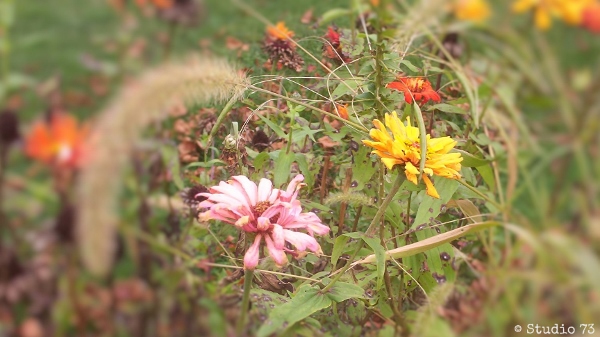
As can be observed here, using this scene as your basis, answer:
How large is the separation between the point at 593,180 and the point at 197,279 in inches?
39.1

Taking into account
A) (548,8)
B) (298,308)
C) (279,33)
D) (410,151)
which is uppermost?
(548,8)

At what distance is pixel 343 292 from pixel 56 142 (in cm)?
78

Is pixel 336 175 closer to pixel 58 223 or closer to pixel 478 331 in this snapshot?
pixel 478 331

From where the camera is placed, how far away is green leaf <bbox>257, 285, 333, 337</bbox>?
0.44 meters

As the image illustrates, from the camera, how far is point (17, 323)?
108 cm

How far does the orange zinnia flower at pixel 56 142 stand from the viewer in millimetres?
1059

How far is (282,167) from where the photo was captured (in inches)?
18.1

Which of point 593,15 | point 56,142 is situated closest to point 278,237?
point 56,142

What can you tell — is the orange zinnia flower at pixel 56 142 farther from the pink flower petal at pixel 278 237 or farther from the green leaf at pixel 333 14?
the pink flower petal at pixel 278 237

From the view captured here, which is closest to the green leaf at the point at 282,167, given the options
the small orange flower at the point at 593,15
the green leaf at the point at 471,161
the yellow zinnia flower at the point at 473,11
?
the green leaf at the point at 471,161

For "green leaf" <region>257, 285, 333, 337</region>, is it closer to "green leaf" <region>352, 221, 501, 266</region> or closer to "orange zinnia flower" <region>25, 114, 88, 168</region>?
"green leaf" <region>352, 221, 501, 266</region>

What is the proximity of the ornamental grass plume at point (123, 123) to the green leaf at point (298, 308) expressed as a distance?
0.13 m

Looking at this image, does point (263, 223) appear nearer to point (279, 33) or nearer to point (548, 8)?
point (279, 33)

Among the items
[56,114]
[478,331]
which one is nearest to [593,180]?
[478,331]
